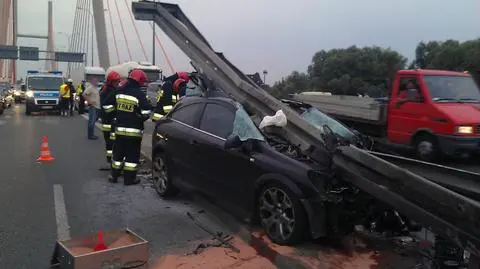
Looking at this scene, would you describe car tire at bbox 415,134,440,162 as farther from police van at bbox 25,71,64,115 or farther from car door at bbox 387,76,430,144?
police van at bbox 25,71,64,115

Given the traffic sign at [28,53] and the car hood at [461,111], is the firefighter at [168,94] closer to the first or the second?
the car hood at [461,111]

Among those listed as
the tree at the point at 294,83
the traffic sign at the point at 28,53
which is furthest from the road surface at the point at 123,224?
the traffic sign at the point at 28,53

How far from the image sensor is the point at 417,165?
4504 millimetres

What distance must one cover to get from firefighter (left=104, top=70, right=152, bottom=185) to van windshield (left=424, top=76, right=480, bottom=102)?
6884mm

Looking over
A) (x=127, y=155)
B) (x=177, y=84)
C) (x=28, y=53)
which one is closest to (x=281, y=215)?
(x=127, y=155)

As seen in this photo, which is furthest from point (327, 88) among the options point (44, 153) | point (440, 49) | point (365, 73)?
point (44, 153)

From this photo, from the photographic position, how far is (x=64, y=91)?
939 inches

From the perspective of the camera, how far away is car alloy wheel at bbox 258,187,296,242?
495cm

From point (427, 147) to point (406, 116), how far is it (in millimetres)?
974

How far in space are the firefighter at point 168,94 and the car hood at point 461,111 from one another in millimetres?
5639

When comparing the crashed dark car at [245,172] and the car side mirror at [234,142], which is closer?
the crashed dark car at [245,172]

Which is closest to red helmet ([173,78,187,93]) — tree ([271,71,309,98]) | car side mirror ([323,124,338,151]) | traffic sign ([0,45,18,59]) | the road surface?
the road surface

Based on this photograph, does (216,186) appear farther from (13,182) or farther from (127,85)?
(13,182)

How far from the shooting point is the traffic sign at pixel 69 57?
72000 millimetres
